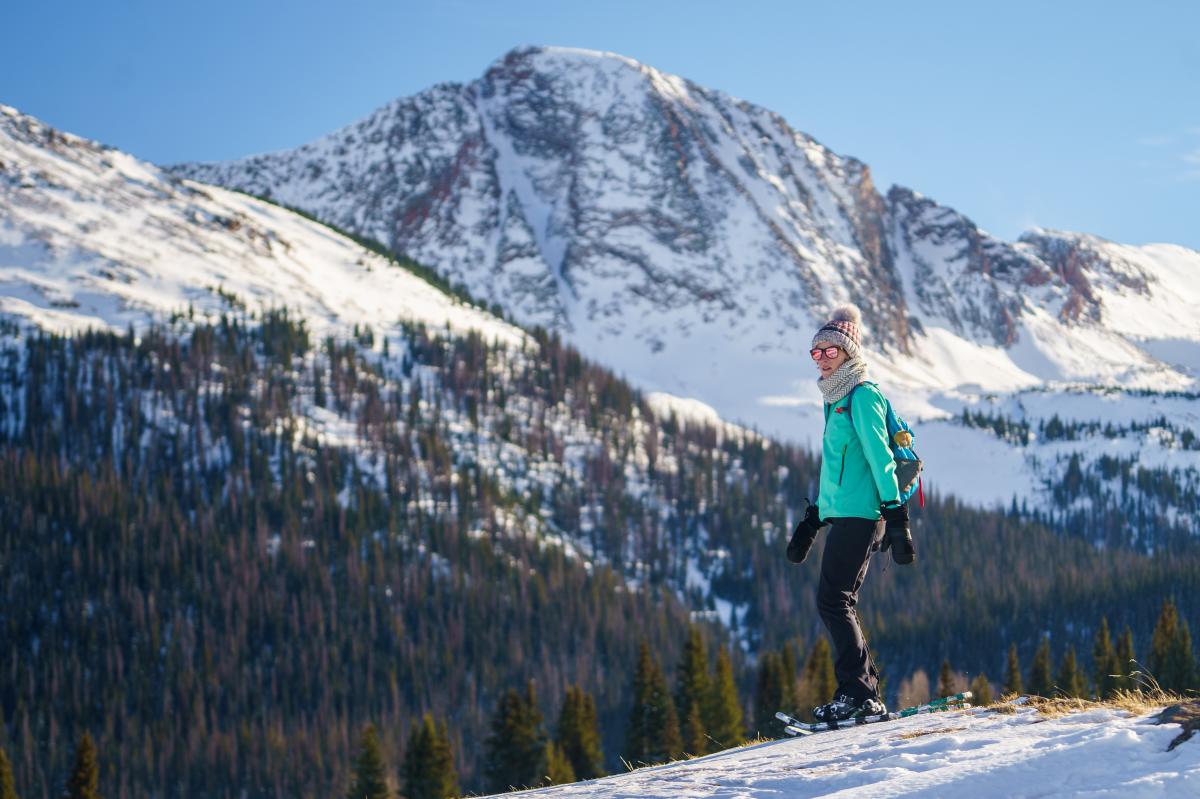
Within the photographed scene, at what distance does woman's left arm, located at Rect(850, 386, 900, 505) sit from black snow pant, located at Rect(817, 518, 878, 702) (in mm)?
673

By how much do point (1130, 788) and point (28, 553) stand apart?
170153 mm

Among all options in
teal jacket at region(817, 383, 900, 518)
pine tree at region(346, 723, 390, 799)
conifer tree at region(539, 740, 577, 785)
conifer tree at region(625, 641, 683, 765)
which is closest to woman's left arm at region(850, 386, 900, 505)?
teal jacket at region(817, 383, 900, 518)

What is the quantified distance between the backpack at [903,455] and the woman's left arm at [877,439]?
89 mm

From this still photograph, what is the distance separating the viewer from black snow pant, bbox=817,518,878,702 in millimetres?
14492

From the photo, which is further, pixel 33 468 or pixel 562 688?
pixel 33 468

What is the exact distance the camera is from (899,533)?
13.8 meters

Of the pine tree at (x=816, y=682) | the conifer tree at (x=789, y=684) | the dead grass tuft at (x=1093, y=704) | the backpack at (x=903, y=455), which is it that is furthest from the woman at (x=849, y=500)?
the pine tree at (x=816, y=682)

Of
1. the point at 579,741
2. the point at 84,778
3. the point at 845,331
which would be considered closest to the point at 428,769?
the point at 579,741

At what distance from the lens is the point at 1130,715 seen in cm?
1203

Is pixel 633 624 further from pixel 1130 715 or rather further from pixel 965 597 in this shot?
pixel 1130 715

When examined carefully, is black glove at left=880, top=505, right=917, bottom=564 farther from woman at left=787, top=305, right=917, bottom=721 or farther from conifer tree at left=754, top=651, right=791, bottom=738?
conifer tree at left=754, top=651, right=791, bottom=738

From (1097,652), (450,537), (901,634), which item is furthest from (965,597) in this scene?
(1097,652)

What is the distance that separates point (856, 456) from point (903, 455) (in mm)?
515

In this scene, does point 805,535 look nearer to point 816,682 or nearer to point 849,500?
point 849,500
